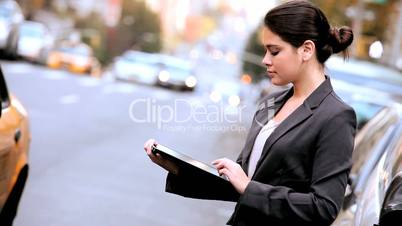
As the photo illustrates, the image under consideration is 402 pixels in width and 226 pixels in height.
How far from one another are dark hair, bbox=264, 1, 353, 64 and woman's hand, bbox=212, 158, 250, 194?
437mm

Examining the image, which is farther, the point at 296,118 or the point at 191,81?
the point at 191,81

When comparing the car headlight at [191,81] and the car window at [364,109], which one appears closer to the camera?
the car window at [364,109]

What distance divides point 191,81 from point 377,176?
32.1 meters

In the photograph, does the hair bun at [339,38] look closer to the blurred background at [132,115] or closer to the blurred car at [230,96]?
the blurred background at [132,115]

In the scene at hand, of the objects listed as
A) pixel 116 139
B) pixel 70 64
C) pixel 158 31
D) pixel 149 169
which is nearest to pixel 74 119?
pixel 116 139

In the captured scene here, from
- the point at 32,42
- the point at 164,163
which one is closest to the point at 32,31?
the point at 32,42

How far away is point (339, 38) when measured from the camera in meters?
2.94

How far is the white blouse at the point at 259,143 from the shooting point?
115 inches

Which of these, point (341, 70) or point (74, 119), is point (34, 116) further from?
point (341, 70)

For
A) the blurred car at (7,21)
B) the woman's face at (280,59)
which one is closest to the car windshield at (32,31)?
the blurred car at (7,21)

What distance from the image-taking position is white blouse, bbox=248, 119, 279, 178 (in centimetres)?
293

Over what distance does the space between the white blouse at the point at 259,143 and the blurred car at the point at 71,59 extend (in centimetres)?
3879

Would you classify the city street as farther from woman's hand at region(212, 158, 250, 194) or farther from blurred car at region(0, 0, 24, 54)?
blurred car at region(0, 0, 24, 54)

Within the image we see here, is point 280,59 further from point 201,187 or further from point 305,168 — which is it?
point 201,187
